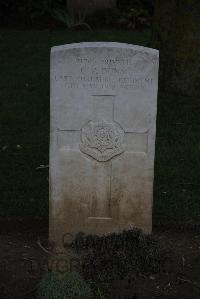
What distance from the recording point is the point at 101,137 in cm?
466

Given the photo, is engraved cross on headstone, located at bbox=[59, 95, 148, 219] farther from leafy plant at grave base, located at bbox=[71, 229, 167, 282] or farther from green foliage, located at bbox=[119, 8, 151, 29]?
green foliage, located at bbox=[119, 8, 151, 29]

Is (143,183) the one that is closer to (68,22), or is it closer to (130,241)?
(130,241)

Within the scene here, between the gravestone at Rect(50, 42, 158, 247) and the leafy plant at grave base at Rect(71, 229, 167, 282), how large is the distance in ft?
0.53

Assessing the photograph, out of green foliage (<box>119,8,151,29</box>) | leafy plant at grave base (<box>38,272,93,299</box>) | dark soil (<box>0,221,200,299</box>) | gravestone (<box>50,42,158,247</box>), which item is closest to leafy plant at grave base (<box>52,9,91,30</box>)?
green foliage (<box>119,8,151,29</box>)

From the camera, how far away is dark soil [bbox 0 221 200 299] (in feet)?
14.5

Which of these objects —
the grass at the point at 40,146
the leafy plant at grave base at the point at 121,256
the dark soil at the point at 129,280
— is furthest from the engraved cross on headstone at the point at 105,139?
the grass at the point at 40,146

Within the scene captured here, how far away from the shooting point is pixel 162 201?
574cm

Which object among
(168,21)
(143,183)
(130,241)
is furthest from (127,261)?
(168,21)

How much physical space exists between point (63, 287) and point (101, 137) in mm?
1033

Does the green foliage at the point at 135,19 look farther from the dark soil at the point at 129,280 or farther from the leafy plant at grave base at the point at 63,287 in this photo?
the leafy plant at grave base at the point at 63,287

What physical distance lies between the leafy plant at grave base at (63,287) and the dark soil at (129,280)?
181mm

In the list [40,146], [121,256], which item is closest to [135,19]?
[40,146]

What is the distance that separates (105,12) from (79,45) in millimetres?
9554

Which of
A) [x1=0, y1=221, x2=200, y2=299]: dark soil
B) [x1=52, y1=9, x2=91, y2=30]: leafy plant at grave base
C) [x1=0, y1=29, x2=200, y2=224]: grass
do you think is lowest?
[x1=0, y1=221, x2=200, y2=299]: dark soil
